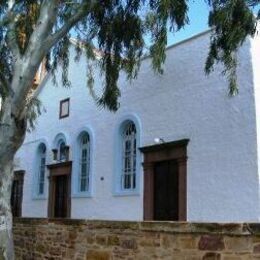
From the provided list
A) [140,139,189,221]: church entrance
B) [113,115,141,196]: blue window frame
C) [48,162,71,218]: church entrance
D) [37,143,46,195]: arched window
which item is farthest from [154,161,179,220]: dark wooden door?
[37,143,46,195]: arched window

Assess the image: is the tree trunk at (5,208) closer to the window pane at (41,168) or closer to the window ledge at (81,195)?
the window ledge at (81,195)

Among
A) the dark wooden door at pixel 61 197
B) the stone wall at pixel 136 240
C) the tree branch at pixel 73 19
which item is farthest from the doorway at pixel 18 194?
the tree branch at pixel 73 19

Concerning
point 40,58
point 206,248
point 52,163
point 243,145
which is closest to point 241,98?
point 243,145

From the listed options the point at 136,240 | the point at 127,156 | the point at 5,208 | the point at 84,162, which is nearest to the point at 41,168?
the point at 84,162

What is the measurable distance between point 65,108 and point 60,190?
2922mm

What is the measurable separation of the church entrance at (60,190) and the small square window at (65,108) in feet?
5.96

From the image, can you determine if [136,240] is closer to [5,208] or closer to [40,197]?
[5,208]

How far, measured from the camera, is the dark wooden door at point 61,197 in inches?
747

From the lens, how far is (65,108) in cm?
1986

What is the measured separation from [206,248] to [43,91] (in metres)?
15.3

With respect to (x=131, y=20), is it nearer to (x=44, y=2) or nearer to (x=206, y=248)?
(x=44, y=2)

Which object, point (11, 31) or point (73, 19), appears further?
point (11, 31)

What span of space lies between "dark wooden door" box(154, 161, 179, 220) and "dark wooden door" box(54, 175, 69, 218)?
4839mm

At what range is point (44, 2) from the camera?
1034 centimetres
